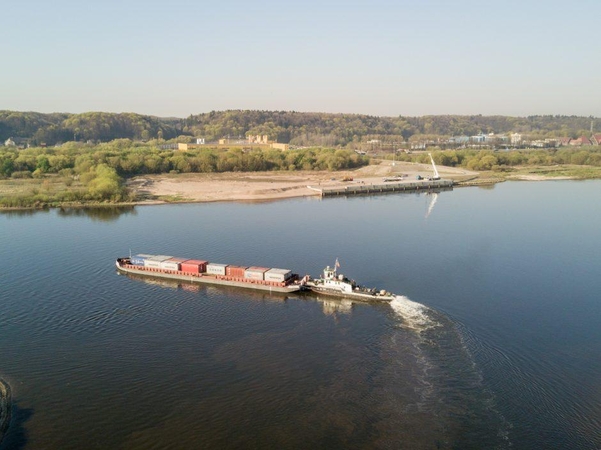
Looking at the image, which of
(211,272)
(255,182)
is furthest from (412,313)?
(255,182)

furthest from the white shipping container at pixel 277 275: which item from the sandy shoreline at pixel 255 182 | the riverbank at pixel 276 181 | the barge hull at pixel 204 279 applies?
the sandy shoreline at pixel 255 182

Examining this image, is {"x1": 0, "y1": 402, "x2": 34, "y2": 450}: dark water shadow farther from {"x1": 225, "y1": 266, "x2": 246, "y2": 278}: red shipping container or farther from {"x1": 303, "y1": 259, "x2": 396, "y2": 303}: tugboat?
{"x1": 303, "y1": 259, "x2": 396, "y2": 303}: tugboat

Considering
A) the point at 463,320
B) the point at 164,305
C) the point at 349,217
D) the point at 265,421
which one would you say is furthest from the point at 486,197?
the point at 265,421

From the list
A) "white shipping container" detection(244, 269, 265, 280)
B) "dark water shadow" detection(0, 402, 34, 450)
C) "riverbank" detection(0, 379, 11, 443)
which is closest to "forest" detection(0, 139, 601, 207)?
"white shipping container" detection(244, 269, 265, 280)

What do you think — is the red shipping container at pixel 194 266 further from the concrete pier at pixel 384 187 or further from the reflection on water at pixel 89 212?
the concrete pier at pixel 384 187

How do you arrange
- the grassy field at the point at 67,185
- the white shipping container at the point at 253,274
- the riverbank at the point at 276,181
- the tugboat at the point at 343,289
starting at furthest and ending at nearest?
the riverbank at the point at 276,181 → the grassy field at the point at 67,185 → the white shipping container at the point at 253,274 → the tugboat at the point at 343,289
